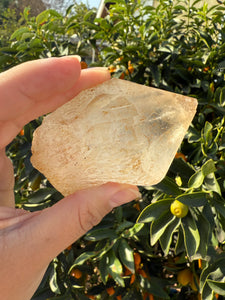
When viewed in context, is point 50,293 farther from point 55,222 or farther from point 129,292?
point 55,222

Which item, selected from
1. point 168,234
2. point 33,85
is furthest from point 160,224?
point 33,85

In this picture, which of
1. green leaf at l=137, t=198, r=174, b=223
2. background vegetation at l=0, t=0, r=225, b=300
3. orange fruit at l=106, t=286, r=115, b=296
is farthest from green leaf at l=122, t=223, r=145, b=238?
orange fruit at l=106, t=286, r=115, b=296

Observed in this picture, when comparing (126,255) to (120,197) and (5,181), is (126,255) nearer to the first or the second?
(120,197)

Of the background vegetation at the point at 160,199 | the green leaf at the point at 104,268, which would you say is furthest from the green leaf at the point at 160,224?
the green leaf at the point at 104,268

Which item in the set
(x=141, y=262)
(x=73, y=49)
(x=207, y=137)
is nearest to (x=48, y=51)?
(x=73, y=49)

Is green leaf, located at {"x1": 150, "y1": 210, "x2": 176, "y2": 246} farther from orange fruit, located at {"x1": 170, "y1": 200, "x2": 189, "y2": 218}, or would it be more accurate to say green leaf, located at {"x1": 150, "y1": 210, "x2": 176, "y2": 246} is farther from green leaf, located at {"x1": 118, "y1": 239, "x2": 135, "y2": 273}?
green leaf, located at {"x1": 118, "y1": 239, "x2": 135, "y2": 273}

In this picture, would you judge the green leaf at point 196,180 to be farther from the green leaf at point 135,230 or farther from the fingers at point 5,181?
the fingers at point 5,181
